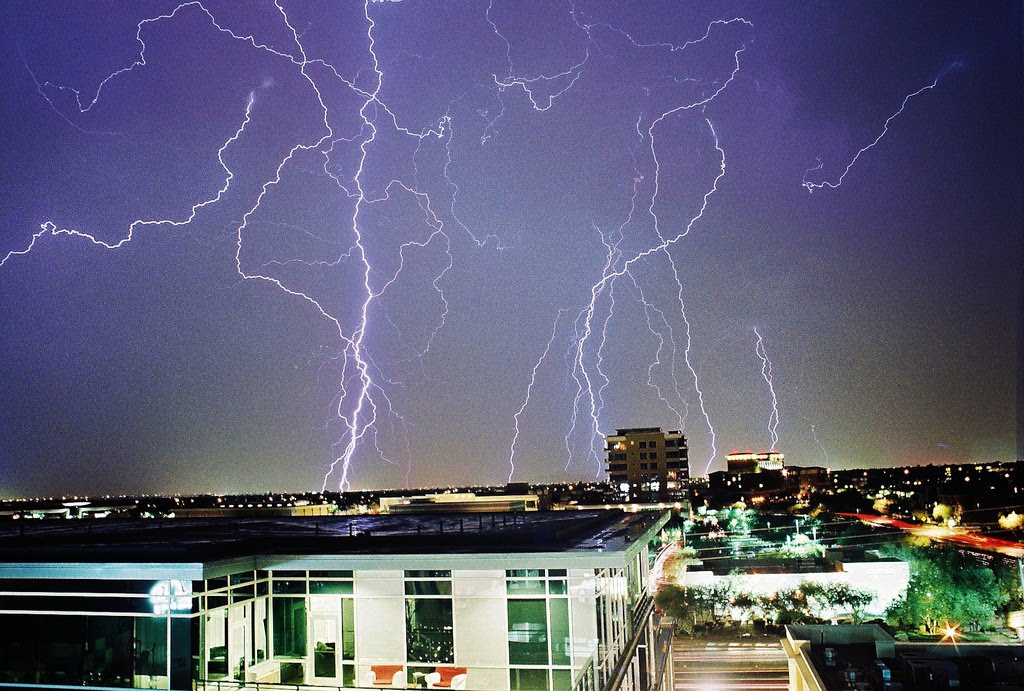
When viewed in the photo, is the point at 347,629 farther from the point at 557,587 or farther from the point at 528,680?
the point at 557,587

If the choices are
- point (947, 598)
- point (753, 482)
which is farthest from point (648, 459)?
point (947, 598)

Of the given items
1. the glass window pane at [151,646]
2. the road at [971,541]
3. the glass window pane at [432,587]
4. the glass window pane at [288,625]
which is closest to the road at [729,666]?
the road at [971,541]

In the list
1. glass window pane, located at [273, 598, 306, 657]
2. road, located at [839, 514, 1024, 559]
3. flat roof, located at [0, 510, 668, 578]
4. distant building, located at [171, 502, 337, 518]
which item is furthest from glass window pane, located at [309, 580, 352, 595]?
road, located at [839, 514, 1024, 559]

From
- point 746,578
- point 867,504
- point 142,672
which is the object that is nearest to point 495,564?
point 142,672

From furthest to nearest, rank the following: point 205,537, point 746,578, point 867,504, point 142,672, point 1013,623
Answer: point 867,504 < point 746,578 < point 1013,623 < point 205,537 < point 142,672

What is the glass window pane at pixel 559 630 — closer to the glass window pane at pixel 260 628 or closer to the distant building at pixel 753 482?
the glass window pane at pixel 260 628

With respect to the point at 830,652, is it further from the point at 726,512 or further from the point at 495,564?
the point at 726,512

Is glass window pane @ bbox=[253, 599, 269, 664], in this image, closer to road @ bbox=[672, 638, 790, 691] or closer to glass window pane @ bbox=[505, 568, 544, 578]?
glass window pane @ bbox=[505, 568, 544, 578]
